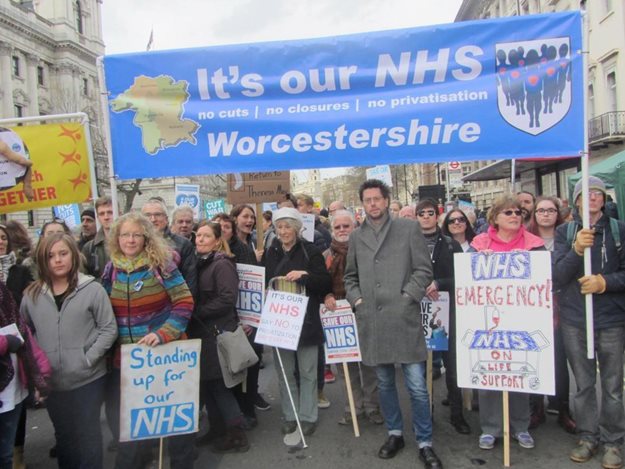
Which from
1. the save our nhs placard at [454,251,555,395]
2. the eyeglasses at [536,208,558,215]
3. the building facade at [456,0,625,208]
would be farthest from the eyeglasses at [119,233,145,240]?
the building facade at [456,0,625,208]

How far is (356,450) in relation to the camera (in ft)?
13.6

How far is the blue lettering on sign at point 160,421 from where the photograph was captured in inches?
139

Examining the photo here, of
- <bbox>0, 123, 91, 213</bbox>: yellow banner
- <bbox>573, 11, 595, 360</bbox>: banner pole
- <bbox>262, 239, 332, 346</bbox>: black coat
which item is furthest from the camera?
<bbox>0, 123, 91, 213</bbox>: yellow banner

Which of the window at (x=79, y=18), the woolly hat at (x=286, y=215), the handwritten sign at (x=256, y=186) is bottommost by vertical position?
the woolly hat at (x=286, y=215)

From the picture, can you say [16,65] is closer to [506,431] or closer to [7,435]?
[7,435]

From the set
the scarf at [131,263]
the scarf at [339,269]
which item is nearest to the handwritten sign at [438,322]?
the scarf at [339,269]

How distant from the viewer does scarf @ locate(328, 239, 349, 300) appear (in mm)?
4730

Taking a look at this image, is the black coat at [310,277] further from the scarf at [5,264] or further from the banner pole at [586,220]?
the scarf at [5,264]

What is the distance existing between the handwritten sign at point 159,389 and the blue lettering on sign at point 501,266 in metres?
2.16

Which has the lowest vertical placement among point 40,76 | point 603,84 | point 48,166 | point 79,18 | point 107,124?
point 48,166

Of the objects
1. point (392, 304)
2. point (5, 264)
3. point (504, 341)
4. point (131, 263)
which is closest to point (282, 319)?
point (392, 304)

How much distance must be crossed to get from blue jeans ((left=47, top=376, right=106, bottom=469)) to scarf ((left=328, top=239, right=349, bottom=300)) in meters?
2.19

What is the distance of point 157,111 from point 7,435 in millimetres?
2533

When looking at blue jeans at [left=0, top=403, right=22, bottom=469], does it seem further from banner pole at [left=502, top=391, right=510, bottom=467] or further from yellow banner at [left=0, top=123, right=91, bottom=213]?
banner pole at [left=502, top=391, right=510, bottom=467]
